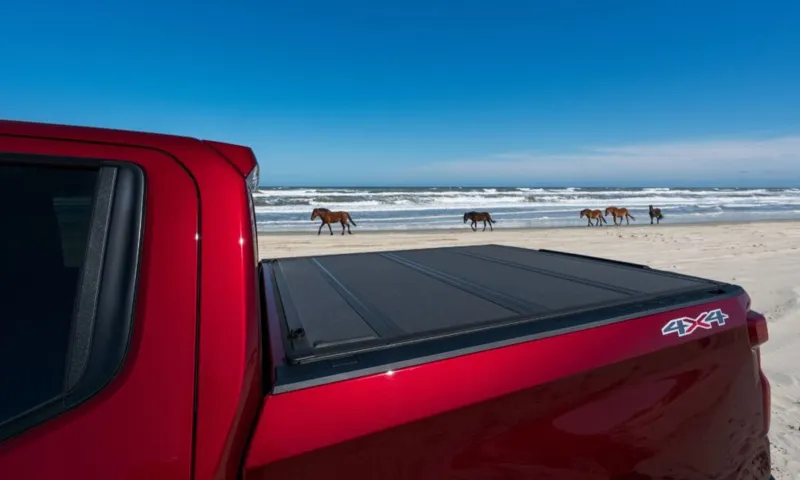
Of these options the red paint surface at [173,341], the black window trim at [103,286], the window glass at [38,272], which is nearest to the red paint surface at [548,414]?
the red paint surface at [173,341]

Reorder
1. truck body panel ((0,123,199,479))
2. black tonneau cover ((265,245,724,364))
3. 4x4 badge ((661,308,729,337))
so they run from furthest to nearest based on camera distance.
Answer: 4x4 badge ((661,308,729,337)) → black tonneau cover ((265,245,724,364)) → truck body panel ((0,123,199,479))

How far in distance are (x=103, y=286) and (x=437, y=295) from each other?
1337mm

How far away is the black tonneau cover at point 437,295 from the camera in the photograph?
55.8 inches

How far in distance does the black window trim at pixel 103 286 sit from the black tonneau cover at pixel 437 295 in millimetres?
441

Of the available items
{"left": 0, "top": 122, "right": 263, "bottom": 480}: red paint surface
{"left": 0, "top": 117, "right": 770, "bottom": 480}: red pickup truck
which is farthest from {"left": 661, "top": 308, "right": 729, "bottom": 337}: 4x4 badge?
{"left": 0, "top": 122, "right": 263, "bottom": 480}: red paint surface

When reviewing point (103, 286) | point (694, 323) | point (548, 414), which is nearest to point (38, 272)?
point (103, 286)

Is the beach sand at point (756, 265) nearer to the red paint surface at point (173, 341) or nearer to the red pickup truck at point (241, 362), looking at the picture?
the red pickup truck at point (241, 362)

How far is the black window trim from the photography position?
0.92 m

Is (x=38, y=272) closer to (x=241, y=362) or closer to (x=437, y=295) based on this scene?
(x=241, y=362)

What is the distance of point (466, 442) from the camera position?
120 cm

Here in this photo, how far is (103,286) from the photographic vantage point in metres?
1.01

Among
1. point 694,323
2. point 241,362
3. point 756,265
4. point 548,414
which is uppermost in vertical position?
point 241,362

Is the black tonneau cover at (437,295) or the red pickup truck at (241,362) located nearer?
the red pickup truck at (241,362)

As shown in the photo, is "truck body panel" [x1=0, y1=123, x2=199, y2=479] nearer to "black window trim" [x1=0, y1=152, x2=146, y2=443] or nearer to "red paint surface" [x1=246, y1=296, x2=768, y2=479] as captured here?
"black window trim" [x1=0, y1=152, x2=146, y2=443]
